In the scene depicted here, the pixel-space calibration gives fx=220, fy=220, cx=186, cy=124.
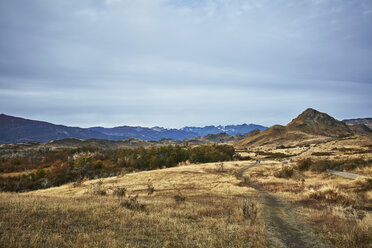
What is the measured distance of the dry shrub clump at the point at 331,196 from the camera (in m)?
16.4

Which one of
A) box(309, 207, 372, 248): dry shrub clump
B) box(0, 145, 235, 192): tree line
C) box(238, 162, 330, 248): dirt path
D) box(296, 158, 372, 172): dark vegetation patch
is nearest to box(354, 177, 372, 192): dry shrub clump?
box(309, 207, 372, 248): dry shrub clump

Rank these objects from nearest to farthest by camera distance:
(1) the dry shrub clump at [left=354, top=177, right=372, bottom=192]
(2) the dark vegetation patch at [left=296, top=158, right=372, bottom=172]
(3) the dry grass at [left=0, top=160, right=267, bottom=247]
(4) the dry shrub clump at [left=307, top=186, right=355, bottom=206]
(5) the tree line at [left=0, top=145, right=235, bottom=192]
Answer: (3) the dry grass at [left=0, top=160, right=267, bottom=247] < (4) the dry shrub clump at [left=307, top=186, right=355, bottom=206] < (1) the dry shrub clump at [left=354, top=177, right=372, bottom=192] < (2) the dark vegetation patch at [left=296, top=158, right=372, bottom=172] < (5) the tree line at [left=0, top=145, right=235, bottom=192]

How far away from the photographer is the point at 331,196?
58.4ft

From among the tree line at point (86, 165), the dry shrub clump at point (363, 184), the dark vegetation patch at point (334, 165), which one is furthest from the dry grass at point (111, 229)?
the tree line at point (86, 165)

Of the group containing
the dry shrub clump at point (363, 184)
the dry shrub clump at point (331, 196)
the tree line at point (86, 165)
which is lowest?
the tree line at point (86, 165)

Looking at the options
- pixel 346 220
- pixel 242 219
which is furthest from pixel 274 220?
pixel 346 220

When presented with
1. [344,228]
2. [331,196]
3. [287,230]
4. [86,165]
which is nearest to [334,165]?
[331,196]

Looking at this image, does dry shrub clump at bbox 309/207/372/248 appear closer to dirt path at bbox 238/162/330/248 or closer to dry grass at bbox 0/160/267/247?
dirt path at bbox 238/162/330/248

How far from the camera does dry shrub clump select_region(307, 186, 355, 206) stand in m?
16.4

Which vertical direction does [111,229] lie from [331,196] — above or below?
above

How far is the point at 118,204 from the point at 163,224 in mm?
4548

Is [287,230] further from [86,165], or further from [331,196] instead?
[86,165]

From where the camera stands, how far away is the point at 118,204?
13469mm

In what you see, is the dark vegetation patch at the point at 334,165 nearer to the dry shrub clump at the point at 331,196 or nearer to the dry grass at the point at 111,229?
the dry shrub clump at the point at 331,196
